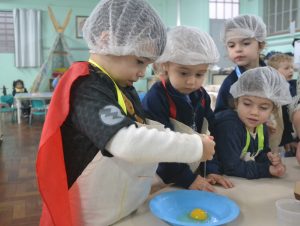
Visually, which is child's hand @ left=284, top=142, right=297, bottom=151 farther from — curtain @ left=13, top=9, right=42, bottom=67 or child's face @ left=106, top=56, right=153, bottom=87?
A: curtain @ left=13, top=9, right=42, bottom=67

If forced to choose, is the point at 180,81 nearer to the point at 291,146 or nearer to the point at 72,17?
the point at 291,146

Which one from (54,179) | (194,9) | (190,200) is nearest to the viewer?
(54,179)

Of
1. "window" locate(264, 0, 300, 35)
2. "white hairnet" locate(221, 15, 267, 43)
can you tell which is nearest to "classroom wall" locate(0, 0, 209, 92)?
"window" locate(264, 0, 300, 35)

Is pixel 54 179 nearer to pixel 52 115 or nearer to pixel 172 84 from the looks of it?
pixel 52 115

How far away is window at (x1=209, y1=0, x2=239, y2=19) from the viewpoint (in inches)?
309

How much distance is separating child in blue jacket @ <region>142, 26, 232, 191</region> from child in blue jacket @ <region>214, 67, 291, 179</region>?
95mm

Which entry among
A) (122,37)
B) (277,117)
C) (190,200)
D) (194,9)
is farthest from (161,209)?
(194,9)

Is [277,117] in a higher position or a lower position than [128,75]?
lower

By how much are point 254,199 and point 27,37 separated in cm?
783

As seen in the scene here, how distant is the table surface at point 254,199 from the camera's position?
0.84 m

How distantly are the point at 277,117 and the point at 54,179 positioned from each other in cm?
109

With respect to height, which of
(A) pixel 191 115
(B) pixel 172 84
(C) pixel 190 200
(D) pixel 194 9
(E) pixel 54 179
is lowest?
(C) pixel 190 200

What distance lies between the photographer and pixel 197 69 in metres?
1.19

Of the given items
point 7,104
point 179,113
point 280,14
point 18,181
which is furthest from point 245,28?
point 7,104
